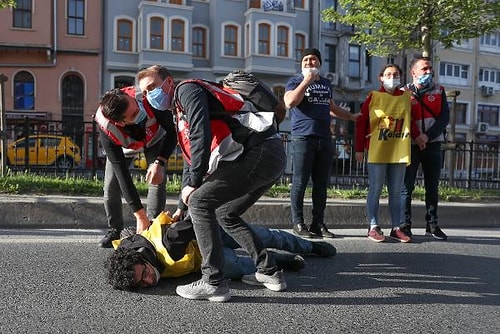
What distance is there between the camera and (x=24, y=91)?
28250mm

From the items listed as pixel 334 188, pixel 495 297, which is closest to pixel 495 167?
pixel 334 188

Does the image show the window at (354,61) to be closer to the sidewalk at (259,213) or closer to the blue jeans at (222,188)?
the sidewalk at (259,213)

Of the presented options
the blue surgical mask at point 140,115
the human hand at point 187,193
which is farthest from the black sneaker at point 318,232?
the human hand at point 187,193

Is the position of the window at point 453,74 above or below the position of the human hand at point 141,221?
above

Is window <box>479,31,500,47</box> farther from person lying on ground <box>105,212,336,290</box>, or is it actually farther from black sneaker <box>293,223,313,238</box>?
person lying on ground <box>105,212,336,290</box>

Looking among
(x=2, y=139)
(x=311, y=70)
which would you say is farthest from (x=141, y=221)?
(x=2, y=139)

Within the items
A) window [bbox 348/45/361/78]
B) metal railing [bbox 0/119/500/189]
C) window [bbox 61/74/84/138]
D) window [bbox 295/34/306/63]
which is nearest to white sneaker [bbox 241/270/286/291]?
metal railing [bbox 0/119/500/189]

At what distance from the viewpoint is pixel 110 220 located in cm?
497

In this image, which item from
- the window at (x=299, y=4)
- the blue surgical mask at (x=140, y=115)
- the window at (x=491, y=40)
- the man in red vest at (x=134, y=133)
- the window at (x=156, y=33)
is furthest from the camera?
the window at (x=491, y=40)

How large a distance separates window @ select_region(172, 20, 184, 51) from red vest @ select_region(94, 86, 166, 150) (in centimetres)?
2670

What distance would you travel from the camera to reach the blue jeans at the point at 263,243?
3.85 m

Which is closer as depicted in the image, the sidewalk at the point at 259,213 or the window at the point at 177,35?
the sidewalk at the point at 259,213

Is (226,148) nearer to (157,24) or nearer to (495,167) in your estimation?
(495,167)

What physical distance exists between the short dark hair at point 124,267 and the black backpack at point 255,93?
4.39ft
